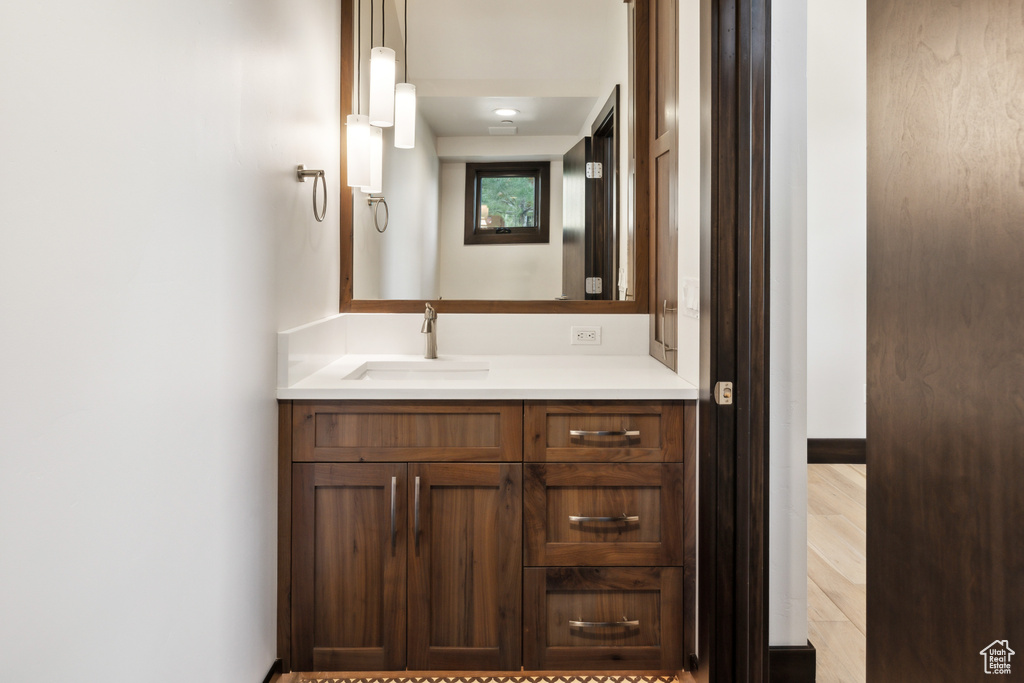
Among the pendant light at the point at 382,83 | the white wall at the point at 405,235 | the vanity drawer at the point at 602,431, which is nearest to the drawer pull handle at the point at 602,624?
the vanity drawer at the point at 602,431

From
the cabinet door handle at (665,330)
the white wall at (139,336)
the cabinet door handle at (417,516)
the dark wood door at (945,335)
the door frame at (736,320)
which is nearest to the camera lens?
the dark wood door at (945,335)

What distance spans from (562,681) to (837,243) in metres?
1.32

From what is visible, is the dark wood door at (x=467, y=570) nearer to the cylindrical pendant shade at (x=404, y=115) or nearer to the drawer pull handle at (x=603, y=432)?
the drawer pull handle at (x=603, y=432)

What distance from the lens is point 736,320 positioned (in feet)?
5.08

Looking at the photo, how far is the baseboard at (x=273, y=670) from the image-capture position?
5.54ft

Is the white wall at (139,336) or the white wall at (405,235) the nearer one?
the white wall at (139,336)

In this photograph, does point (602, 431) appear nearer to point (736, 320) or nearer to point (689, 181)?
point (736, 320)

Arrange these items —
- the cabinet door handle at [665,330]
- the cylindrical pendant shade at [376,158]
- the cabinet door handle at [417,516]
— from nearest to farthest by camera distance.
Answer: the cabinet door handle at [417,516], the cabinet door handle at [665,330], the cylindrical pendant shade at [376,158]

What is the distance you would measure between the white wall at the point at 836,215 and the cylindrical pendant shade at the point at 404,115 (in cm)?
137

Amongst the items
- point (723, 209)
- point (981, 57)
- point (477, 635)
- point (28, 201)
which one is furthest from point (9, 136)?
point (477, 635)

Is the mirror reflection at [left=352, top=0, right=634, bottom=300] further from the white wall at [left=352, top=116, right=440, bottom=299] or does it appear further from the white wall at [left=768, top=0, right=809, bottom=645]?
the white wall at [left=768, top=0, right=809, bottom=645]

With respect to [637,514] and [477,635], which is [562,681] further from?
[637,514]

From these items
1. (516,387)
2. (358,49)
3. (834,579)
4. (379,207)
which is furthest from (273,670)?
(358,49)

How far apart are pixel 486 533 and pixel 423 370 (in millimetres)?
711
